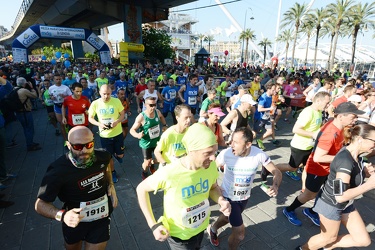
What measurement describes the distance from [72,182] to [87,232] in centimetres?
59

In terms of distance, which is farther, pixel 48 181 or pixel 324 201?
pixel 324 201

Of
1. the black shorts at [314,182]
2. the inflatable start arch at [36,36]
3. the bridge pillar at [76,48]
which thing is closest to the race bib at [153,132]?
the black shorts at [314,182]

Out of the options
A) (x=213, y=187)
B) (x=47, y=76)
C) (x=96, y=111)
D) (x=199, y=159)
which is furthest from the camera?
(x=47, y=76)

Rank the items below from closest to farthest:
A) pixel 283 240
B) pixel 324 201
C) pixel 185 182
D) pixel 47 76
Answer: pixel 185 182 < pixel 324 201 < pixel 283 240 < pixel 47 76

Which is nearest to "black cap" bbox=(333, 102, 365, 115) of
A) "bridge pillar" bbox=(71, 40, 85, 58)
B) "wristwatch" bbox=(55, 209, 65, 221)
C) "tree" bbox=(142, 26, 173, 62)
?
"wristwatch" bbox=(55, 209, 65, 221)

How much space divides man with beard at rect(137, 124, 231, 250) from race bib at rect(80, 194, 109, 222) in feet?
1.94

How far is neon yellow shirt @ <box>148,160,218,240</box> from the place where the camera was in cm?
191

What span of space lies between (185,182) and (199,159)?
10.7 inches

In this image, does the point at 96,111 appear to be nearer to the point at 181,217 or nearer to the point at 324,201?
the point at 181,217

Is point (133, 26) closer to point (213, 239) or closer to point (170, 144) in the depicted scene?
point (170, 144)

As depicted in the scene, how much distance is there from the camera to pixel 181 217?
6.47 feet

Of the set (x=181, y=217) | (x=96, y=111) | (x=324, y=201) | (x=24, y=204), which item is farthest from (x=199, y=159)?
(x=24, y=204)

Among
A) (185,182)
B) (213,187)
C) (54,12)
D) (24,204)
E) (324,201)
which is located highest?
(54,12)

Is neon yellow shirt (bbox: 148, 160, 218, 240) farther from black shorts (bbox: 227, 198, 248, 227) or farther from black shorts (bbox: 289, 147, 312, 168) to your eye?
black shorts (bbox: 289, 147, 312, 168)
